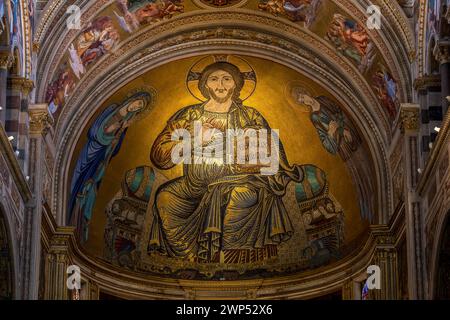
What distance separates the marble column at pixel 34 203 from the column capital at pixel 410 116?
7.74 metres

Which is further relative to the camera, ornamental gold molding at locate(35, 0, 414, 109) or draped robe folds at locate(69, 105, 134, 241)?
draped robe folds at locate(69, 105, 134, 241)

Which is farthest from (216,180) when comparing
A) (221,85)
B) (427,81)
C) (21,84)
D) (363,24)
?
(21,84)

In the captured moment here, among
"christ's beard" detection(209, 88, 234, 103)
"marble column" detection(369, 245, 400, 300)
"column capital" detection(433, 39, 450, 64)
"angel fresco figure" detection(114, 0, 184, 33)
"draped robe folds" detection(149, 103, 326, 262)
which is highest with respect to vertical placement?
"angel fresco figure" detection(114, 0, 184, 33)

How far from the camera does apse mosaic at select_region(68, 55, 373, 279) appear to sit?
35.0 meters

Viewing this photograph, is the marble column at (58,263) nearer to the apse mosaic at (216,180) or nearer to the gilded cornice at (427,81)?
the apse mosaic at (216,180)

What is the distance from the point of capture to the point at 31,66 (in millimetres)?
29484

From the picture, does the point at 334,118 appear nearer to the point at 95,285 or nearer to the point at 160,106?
the point at 160,106

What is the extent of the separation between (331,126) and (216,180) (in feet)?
12.7

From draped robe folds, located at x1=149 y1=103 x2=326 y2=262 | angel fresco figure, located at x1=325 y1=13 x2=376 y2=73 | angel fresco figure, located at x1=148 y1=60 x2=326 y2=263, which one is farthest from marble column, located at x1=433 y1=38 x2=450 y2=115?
draped robe folds, located at x1=149 y1=103 x2=326 y2=262

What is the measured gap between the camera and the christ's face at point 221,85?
3588 cm

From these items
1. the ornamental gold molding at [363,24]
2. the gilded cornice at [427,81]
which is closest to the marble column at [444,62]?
the gilded cornice at [427,81]

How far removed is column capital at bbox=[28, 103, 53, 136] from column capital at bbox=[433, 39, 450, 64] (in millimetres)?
8400

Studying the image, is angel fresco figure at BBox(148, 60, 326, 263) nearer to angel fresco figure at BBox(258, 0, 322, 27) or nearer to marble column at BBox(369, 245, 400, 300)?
angel fresco figure at BBox(258, 0, 322, 27)

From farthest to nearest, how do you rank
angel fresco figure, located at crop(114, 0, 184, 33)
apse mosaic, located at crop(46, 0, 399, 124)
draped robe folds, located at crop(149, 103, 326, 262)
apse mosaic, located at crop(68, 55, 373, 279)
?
draped robe folds, located at crop(149, 103, 326, 262)
apse mosaic, located at crop(68, 55, 373, 279)
angel fresco figure, located at crop(114, 0, 184, 33)
apse mosaic, located at crop(46, 0, 399, 124)
